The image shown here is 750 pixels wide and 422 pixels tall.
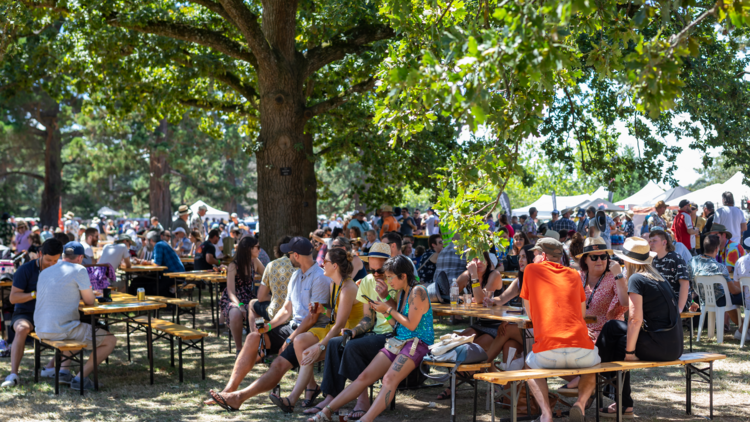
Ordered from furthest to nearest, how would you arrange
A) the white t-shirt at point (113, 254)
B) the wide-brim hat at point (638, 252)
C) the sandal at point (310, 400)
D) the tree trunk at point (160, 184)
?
the tree trunk at point (160, 184)
the white t-shirt at point (113, 254)
the sandal at point (310, 400)
the wide-brim hat at point (638, 252)

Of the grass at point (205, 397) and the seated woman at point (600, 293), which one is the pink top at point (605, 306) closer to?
the seated woman at point (600, 293)

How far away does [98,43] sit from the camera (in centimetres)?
1130

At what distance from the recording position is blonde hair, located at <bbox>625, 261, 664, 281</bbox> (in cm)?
523

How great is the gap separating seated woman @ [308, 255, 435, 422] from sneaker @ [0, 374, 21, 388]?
131 inches

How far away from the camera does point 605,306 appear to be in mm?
5855

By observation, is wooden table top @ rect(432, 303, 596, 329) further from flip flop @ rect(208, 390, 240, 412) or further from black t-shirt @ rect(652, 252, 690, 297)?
flip flop @ rect(208, 390, 240, 412)

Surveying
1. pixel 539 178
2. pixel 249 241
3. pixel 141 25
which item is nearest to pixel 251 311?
pixel 249 241

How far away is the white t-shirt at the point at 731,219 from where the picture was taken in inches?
505

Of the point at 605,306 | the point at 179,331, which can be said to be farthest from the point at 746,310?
the point at 179,331

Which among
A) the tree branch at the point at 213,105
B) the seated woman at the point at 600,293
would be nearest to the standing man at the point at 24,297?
the seated woman at the point at 600,293

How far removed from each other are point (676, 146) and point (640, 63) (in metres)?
9.08

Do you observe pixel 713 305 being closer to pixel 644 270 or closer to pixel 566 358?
pixel 644 270

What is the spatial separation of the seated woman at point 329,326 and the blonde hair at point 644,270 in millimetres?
2389

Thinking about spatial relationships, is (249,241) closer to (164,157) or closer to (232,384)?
(232,384)
